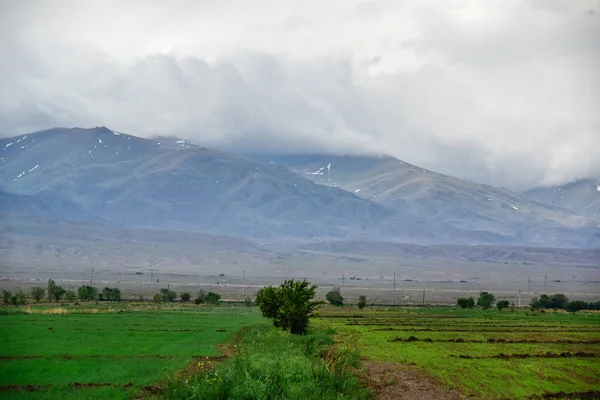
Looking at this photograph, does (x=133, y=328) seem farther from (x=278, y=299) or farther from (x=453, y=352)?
(x=453, y=352)

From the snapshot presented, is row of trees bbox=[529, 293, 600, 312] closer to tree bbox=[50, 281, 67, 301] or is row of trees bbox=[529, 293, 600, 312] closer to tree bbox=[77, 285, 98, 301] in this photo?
tree bbox=[77, 285, 98, 301]

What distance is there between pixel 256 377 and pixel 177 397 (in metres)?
4.31

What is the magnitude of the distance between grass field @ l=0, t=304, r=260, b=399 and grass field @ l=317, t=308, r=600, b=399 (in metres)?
11.8

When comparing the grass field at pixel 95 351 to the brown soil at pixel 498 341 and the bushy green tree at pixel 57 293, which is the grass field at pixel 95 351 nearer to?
the brown soil at pixel 498 341

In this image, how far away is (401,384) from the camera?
31734 mm

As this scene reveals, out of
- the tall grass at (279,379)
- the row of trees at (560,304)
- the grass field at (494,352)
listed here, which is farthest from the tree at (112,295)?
the tall grass at (279,379)

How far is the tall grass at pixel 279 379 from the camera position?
27266 millimetres

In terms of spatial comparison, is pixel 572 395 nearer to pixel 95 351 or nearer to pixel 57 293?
pixel 95 351

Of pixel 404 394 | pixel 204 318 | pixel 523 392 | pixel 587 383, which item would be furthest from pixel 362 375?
pixel 204 318

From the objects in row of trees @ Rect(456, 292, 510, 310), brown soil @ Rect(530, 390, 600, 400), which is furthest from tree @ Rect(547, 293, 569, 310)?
brown soil @ Rect(530, 390, 600, 400)

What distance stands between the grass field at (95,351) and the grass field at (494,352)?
11.8 metres

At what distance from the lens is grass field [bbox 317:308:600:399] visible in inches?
1235

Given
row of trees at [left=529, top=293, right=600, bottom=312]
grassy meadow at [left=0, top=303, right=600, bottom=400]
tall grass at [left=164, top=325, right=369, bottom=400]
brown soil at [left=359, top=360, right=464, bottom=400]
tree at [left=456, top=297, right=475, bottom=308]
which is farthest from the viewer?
tree at [left=456, top=297, right=475, bottom=308]

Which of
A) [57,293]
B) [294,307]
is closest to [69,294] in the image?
[57,293]
